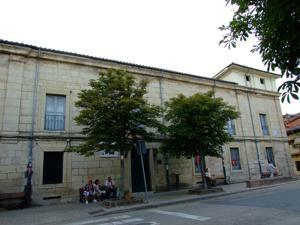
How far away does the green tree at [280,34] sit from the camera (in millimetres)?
2789

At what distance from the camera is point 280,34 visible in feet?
10.1

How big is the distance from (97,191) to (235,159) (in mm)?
12056

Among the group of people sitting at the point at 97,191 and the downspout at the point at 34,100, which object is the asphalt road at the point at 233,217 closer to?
the group of people sitting at the point at 97,191

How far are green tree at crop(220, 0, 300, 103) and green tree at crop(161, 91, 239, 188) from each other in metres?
9.69

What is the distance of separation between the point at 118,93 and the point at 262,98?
1755 cm

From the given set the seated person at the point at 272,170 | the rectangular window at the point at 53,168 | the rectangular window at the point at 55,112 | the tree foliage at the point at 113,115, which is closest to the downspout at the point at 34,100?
the rectangular window at the point at 55,112

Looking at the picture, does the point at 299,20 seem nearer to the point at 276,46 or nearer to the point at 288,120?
the point at 276,46

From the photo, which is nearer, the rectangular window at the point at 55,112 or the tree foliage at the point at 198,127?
the tree foliage at the point at 198,127

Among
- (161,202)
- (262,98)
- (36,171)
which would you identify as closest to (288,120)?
(262,98)

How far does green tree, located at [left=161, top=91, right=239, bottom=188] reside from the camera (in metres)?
13.2

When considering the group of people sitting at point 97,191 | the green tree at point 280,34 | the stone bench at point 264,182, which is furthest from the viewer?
the stone bench at point 264,182

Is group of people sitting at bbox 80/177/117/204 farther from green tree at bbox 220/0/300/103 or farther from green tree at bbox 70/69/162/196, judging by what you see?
green tree at bbox 220/0/300/103

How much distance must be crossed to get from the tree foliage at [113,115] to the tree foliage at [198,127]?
219 cm

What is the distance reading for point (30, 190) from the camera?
12086mm
